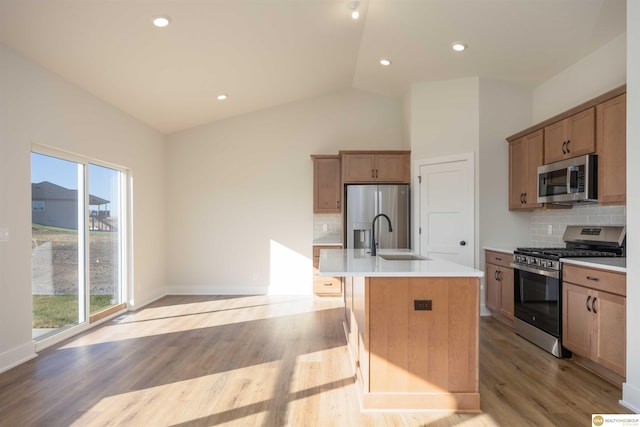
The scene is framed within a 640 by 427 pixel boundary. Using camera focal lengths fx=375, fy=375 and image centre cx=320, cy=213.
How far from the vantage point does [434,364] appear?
234cm

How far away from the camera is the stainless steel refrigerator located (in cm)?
527

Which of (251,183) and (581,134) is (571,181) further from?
(251,183)

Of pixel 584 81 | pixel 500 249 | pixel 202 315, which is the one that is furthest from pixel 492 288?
pixel 202 315

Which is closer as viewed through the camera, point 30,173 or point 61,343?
point 30,173

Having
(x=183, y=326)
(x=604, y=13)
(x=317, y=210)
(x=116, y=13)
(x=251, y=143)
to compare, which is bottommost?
(x=183, y=326)

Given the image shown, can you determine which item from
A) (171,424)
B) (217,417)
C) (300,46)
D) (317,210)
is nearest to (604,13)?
(300,46)

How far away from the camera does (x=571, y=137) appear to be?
11.5ft

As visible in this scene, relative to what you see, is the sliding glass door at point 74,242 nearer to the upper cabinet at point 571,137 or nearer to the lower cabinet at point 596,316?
the lower cabinet at point 596,316

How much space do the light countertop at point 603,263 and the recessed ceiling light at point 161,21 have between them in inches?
152

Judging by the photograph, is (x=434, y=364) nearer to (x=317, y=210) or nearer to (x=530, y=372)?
(x=530, y=372)

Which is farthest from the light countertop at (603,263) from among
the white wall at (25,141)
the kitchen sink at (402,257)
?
the white wall at (25,141)

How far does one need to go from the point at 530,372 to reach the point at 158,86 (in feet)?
15.1

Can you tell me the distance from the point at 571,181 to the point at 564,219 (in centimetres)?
87

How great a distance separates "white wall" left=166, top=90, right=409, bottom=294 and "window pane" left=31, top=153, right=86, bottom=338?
204cm
